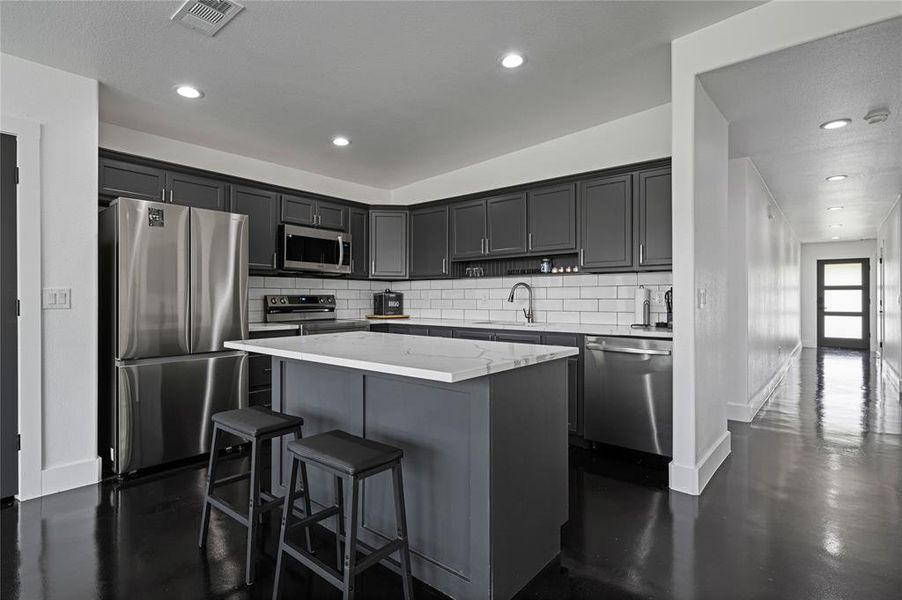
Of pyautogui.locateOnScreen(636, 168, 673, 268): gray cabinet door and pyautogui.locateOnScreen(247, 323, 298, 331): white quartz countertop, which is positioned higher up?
pyautogui.locateOnScreen(636, 168, 673, 268): gray cabinet door

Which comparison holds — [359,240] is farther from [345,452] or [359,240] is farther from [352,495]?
[352,495]

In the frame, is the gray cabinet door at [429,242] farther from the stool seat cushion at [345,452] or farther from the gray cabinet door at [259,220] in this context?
the stool seat cushion at [345,452]

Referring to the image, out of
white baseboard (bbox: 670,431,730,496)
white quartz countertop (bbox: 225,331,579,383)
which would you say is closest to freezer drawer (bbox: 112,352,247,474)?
white quartz countertop (bbox: 225,331,579,383)

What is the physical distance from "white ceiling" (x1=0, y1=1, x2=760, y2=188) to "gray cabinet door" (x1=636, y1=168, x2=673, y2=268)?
609mm

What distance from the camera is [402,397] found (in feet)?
6.72

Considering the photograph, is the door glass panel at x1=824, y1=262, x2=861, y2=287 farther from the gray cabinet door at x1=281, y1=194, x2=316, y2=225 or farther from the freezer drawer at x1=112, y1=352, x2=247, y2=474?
the freezer drawer at x1=112, y1=352, x2=247, y2=474

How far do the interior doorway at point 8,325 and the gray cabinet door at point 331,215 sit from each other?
8.16 ft

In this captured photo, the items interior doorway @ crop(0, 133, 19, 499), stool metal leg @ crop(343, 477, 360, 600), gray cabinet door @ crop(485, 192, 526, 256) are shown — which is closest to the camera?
stool metal leg @ crop(343, 477, 360, 600)

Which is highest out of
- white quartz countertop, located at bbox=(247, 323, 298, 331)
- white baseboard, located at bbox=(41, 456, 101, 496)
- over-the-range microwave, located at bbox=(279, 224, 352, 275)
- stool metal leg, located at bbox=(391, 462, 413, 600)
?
over-the-range microwave, located at bbox=(279, 224, 352, 275)

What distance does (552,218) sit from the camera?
422 cm

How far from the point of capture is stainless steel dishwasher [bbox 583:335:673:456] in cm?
315

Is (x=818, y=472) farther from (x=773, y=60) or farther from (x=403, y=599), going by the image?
(x=403, y=599)

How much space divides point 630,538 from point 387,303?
4049 mm

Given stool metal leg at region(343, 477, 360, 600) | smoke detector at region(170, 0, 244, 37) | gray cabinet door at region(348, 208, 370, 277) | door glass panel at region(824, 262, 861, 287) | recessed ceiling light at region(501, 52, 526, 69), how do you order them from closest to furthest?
stool metal leg at region(343, 477, 360, 600), smoke detector at region(170, 0, 244, 37), recessed ceiling light at region(501, 52, 526, 69), gray cabinet door at region(348, 208, 370, 277), door glass panel at region(824, 262, 861, 287)
